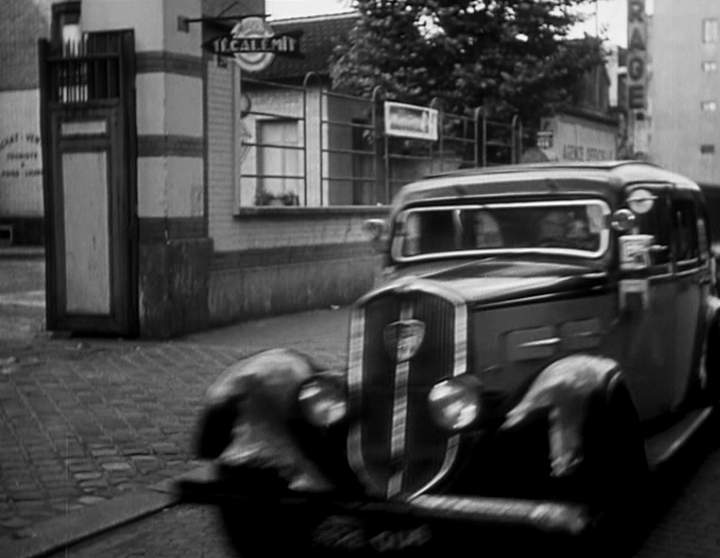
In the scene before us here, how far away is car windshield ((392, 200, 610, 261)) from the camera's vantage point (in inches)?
243

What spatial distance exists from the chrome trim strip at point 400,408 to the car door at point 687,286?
2433 millimetres

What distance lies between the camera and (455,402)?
5.00 m

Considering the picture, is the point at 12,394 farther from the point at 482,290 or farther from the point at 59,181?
the point at 482,290

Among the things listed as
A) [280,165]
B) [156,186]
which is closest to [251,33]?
[156,186]

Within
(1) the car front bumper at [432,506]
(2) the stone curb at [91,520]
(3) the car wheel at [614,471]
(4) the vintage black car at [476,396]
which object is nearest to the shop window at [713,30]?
(4) the vintage black car at [476,396]

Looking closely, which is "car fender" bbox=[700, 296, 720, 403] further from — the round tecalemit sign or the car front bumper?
the round tecalemit sign

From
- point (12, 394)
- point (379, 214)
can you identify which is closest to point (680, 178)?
point (12, 394)

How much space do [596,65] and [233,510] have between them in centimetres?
1882

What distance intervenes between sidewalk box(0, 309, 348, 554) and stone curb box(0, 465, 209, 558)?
0.08 ft

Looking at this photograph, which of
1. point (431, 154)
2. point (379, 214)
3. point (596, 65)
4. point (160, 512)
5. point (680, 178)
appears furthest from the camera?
point (596, 65)

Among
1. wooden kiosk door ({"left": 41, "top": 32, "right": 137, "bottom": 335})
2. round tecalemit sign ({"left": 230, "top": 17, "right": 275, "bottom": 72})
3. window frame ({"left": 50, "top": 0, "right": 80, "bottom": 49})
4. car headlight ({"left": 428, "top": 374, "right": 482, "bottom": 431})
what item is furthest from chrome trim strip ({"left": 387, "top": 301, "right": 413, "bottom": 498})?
window frame ({"left": 50, "top": 0, "right": 80, "bottom": 49})

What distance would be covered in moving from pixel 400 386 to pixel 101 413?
3778 millimetres

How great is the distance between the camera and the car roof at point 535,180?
6.30 metres

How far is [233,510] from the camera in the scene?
5.18 meters
